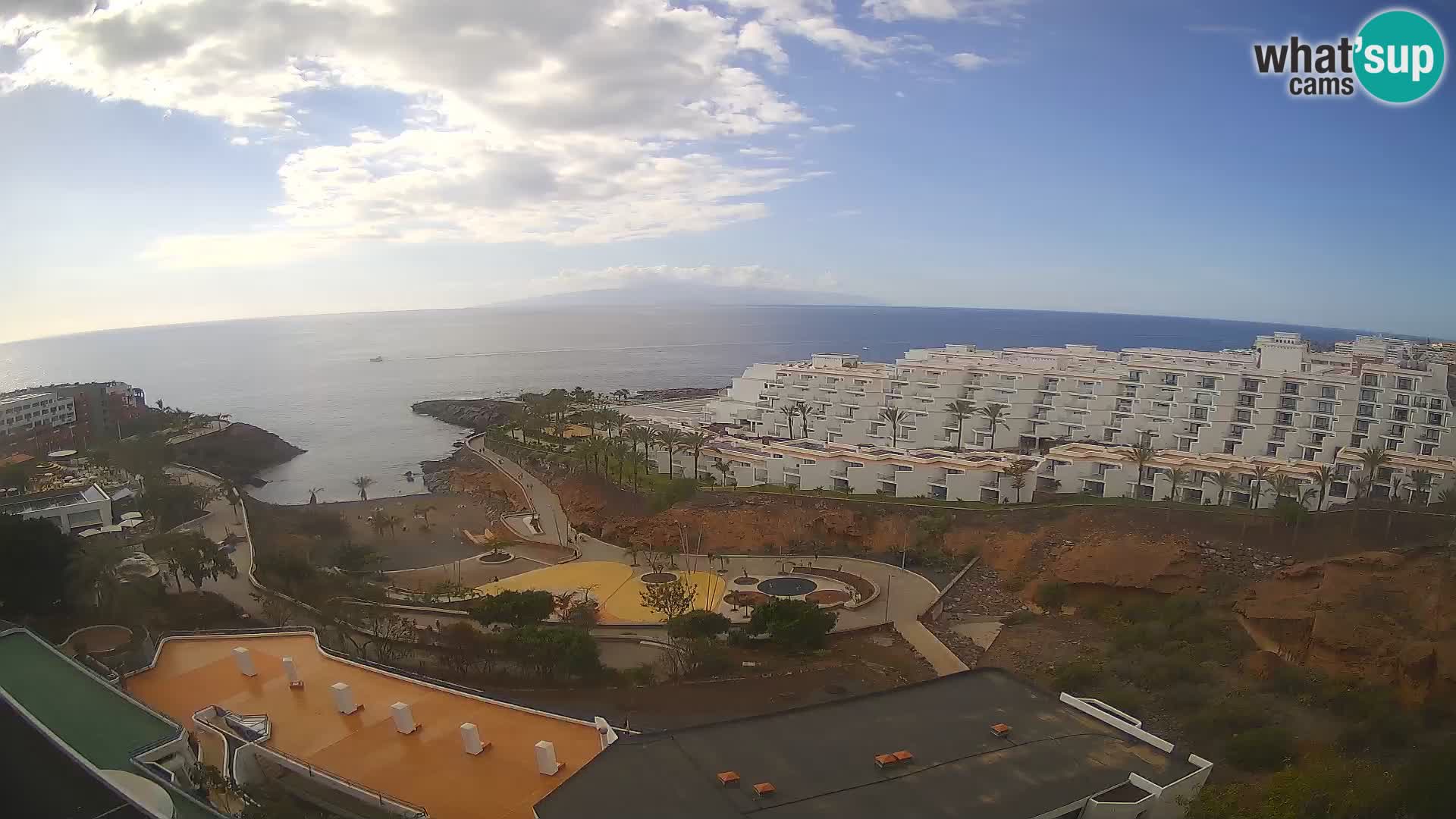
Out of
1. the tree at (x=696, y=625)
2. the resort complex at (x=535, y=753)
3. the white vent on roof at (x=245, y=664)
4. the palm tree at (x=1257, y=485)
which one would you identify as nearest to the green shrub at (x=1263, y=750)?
the resort complex at (x=535, y=753)

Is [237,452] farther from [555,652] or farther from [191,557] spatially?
[555,652]

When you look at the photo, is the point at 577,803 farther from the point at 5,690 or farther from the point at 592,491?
the point at 592,491

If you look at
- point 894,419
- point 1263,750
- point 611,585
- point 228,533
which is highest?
point 894,419

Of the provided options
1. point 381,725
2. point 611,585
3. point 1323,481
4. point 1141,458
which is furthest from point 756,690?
point 1323,481

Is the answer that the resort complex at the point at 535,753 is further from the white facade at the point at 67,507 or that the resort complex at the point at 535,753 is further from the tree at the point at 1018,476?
the tree at the point at 1018,476

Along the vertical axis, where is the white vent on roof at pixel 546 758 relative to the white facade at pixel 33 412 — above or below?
below
